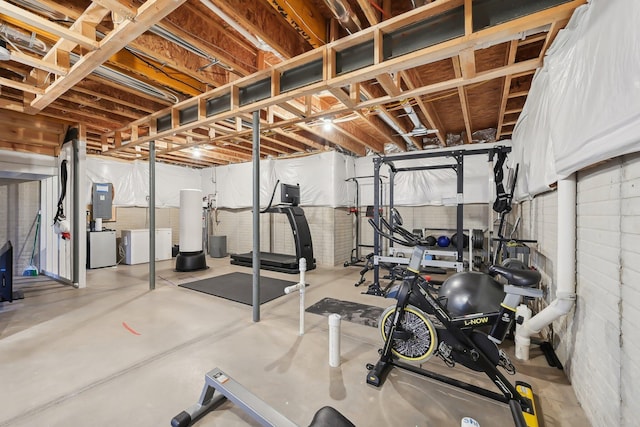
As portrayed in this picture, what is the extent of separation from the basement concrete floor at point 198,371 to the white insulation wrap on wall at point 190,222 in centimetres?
217

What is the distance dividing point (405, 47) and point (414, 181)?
13.2ft

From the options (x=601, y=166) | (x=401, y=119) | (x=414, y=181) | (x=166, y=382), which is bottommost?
(x=166, y=382)

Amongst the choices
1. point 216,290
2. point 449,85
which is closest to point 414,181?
point 449,85

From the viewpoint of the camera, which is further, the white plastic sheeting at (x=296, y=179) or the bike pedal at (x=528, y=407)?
the white plastic sheeting at (x=296, y=179)

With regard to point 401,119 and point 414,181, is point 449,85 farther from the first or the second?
point 414,181

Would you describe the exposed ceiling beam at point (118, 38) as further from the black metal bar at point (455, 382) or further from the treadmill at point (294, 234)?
the treadmill at point (294, 234)

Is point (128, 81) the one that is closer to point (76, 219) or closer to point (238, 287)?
point (76, 219)

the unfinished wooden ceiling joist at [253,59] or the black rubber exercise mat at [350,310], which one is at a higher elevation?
the unfinished wooden ceiling joist at [253,59]

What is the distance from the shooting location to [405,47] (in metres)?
2.09

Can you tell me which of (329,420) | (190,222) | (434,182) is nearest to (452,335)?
(329,420)

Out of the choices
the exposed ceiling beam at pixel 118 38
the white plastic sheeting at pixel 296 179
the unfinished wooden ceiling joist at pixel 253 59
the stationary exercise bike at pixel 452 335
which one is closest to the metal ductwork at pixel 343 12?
the unfinished wooden ceiling joist at pixel 253 59

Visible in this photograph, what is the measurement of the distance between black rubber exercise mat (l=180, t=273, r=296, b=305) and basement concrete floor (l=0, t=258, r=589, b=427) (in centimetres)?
33

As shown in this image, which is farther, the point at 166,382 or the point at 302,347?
the point at 302,347

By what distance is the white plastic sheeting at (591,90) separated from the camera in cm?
108
